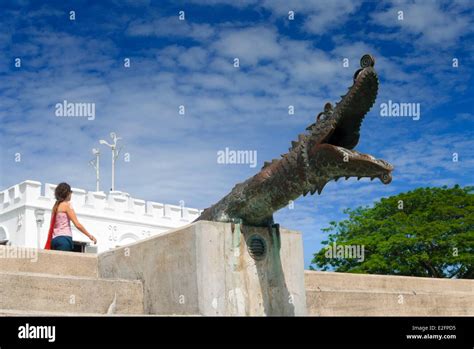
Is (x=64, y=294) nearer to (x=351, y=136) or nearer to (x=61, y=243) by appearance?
(x=61, y=243)

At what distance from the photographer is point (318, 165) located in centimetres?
598

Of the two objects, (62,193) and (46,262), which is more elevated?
(62,193)

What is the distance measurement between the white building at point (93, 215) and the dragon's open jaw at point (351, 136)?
25462 millimetres

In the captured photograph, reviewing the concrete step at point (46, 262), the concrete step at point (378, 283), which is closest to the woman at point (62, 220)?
the concrete step at point (46, 262)

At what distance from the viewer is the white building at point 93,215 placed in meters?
31.7

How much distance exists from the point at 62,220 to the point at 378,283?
4.75m

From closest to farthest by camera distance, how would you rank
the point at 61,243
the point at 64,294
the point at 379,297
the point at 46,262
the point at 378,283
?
the point at 64,294 < the point at 46,262 < the point at 61,243 < the point at 379,297 < the point at 378,283

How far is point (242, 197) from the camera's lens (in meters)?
6.64

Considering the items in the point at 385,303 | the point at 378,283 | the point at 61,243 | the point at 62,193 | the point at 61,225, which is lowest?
the point at 385,303

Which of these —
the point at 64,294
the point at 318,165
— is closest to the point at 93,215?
the point at 64,294

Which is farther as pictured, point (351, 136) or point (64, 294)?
point (64, 294)
